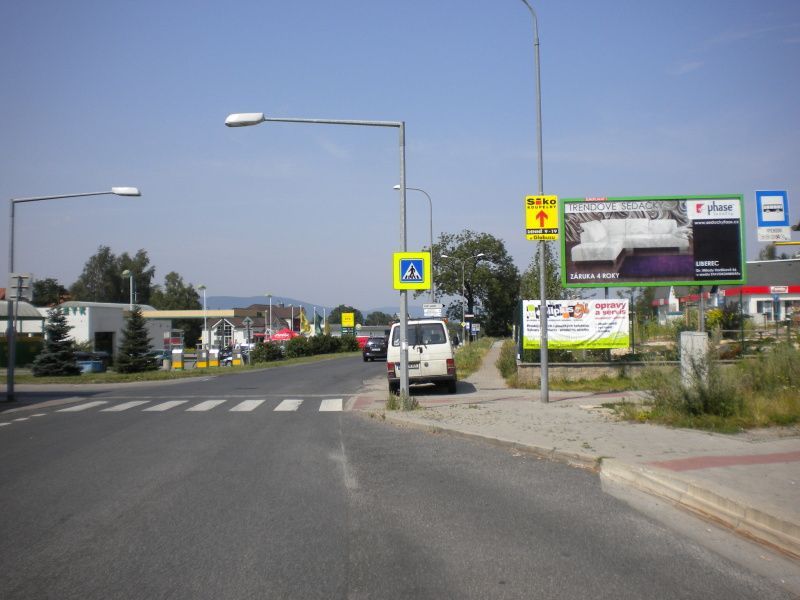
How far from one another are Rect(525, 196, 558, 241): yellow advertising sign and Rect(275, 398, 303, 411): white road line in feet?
22.6

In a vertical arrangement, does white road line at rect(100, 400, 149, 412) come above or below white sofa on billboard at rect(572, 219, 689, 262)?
below

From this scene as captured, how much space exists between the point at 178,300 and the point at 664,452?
111648 mm

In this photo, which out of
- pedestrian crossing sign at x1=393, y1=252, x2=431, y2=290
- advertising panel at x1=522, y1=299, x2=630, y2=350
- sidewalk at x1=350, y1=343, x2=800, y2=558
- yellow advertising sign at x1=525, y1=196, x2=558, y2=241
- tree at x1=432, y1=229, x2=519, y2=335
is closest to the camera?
sidewalk at x1=350, y1=343, x2=800, y2=558

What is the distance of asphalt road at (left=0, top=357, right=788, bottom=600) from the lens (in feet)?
16.3

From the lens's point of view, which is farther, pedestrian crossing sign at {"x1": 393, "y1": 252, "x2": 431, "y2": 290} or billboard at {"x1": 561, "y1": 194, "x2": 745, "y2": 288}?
billboard at {"x1": 561, "y1": 194, "x2": 745, "y2": 288}

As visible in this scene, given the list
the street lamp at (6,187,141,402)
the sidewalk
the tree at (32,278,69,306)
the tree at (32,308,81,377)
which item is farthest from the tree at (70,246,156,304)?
the sidewalk

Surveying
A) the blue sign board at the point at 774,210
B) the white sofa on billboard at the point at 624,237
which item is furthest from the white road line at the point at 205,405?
the blue sign board at the point at 774,210

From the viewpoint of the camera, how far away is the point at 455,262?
87.7 m

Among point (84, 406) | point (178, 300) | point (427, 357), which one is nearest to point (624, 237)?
point (427, 357)

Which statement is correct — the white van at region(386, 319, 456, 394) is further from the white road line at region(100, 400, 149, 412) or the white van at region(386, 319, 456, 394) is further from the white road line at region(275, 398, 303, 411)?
the white road line at region(100, 400, 149, 412)

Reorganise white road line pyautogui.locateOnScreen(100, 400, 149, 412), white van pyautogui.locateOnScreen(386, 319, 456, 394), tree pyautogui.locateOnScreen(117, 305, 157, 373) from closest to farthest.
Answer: white road line pyautogui.locateOnScreen(100, 400, 149, 412), white van pyautogui.locateOnScreen(386, 319, 456, 394), tree pyautogui.locateOnScreen(117, 305, 157, 373)

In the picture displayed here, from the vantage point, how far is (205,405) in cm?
1841

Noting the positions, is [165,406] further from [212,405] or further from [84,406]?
[84,406]

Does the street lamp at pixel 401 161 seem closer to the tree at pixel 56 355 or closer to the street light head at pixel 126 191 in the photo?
the street light head at pixel 126 191
